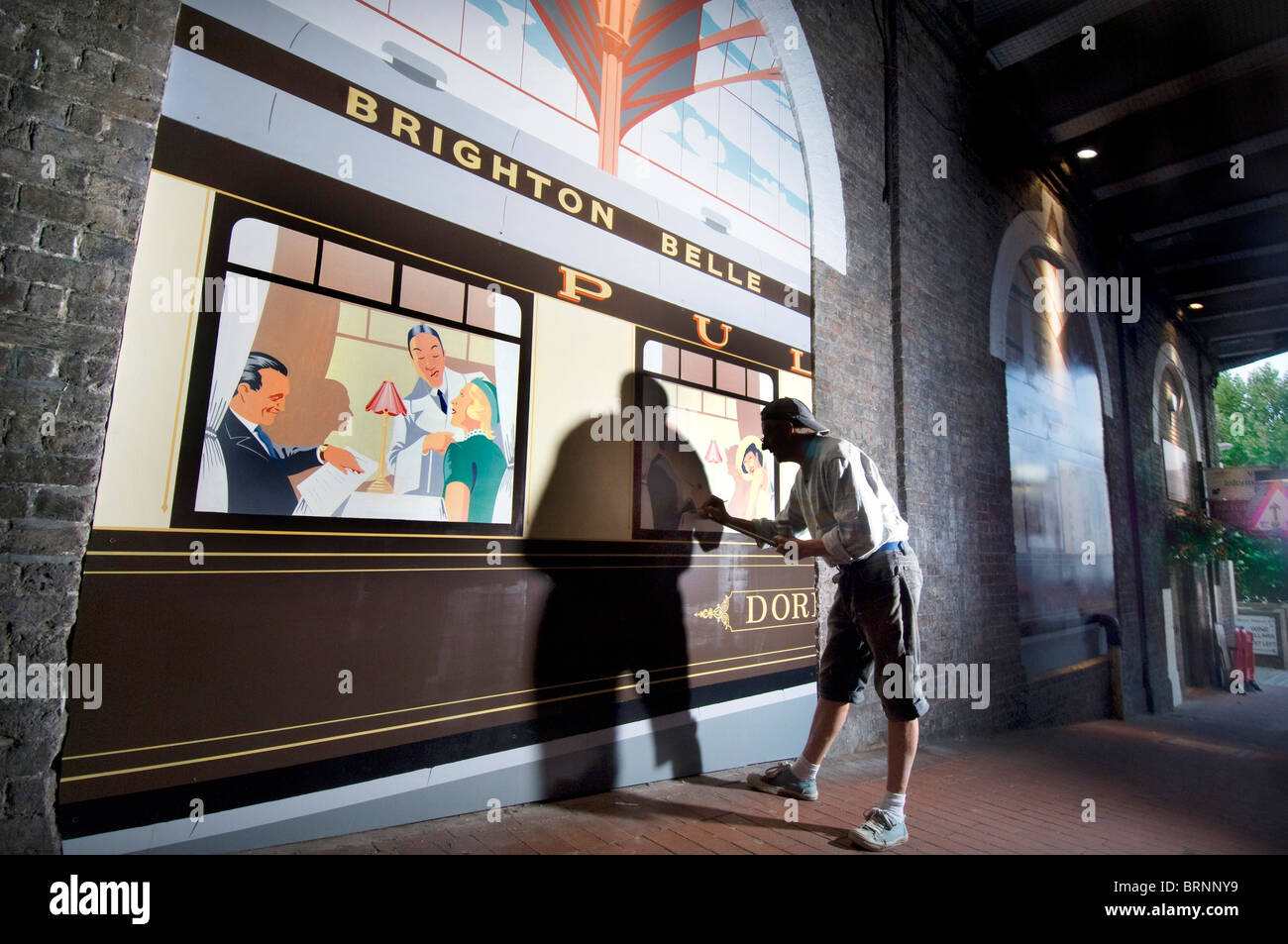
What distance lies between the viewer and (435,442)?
267 cm

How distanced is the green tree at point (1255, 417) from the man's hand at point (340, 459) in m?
33.8

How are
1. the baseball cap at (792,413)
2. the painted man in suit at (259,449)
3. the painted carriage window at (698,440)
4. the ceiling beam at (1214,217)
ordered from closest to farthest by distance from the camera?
the painted man in suit at (259,449) < the baseball cap at (792,413) < the painted carriage window at (698,440) < the ceiling beam at (1214,217)

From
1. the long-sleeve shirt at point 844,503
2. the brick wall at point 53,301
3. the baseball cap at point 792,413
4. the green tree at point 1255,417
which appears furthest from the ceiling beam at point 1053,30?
the green tree at point 1255,417

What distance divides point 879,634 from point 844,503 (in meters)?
0.61

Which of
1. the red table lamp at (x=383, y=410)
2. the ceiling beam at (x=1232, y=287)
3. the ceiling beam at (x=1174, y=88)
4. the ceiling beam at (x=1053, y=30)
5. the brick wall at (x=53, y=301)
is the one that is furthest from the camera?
the ceiling beam at (x=1232, y=287)

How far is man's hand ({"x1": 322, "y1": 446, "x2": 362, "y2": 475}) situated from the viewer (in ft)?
7.86

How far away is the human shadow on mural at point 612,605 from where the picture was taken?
2982mm

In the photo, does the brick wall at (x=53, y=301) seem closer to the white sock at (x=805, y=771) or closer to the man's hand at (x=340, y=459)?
the man's hand at (x=340, y=459)

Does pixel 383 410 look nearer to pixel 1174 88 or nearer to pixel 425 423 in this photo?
pixel 425 423

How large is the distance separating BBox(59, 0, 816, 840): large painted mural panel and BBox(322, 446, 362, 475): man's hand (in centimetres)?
1

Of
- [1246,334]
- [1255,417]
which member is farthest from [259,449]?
[1255,417]

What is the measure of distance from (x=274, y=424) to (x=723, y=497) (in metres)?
2.47
